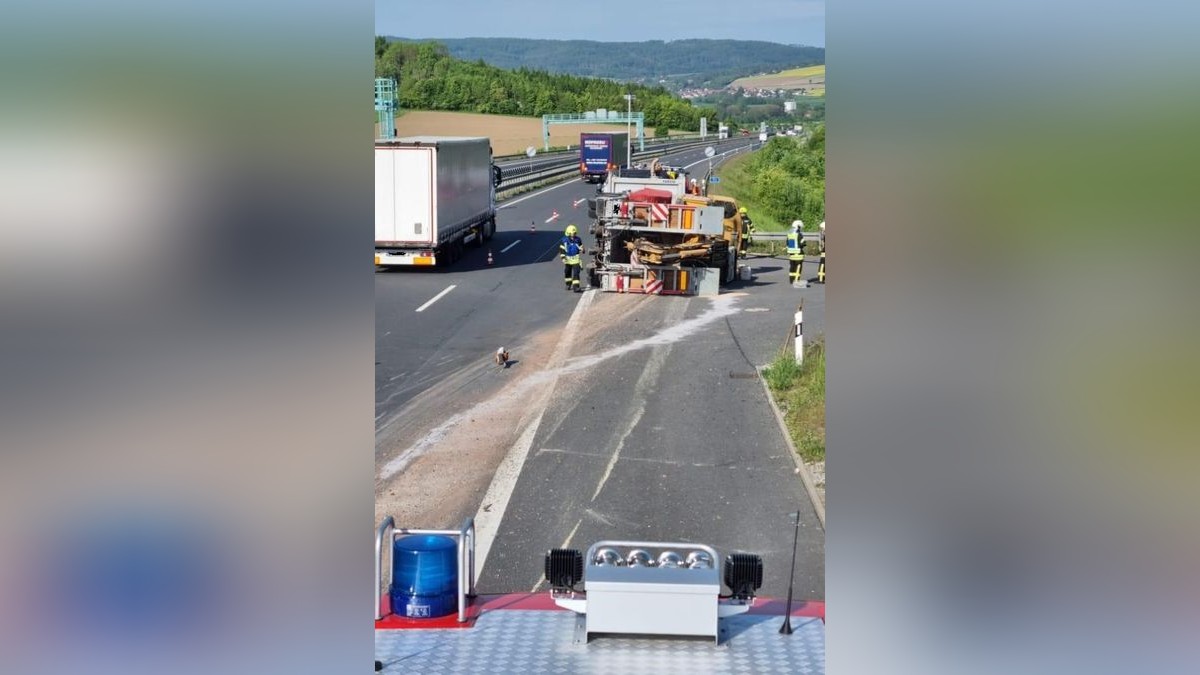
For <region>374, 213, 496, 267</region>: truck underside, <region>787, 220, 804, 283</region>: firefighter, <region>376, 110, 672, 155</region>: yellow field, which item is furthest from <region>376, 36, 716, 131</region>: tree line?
<region>787, 220, 804, 283</region>: firefighter

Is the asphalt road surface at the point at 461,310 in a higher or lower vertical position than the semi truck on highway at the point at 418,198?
lower

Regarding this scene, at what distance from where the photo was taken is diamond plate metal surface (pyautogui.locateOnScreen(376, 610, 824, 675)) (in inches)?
153

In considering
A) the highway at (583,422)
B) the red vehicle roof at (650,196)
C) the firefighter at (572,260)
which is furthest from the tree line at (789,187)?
the firefighter at (572,260)

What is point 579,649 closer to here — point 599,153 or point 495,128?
point 599,153

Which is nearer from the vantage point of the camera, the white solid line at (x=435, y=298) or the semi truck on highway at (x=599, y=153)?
the white solid line at (x=435, y=298)

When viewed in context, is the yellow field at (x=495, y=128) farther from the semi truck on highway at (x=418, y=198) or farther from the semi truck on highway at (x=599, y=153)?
the semi truck on highway at (x=418, y=198)

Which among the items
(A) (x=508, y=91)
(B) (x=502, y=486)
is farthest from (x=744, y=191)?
(B) (x=502, y=486)

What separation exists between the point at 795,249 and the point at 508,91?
38.0m

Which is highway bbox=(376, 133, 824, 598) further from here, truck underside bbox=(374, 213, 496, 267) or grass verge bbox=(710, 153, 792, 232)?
grass verge bbox=(710, 153, 792, 232)

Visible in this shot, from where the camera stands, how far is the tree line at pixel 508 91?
45634mm

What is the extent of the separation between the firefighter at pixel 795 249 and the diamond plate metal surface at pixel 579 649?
70.4 feet

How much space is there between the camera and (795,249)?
2575cm
